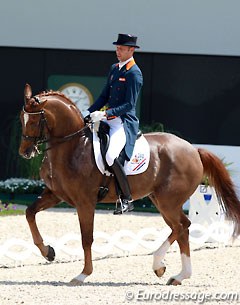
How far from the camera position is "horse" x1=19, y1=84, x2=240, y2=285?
8.60 m

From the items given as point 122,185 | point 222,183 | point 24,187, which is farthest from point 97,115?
point 24,187

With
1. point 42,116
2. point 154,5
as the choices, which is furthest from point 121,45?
point 154,5

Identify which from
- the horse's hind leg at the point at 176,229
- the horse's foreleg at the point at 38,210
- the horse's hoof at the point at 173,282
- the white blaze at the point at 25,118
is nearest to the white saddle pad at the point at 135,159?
the horse's hind leg at the point at 176,229

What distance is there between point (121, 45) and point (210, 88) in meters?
9.25

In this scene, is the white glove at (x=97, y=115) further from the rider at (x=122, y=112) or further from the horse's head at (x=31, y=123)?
the horse's head at (x=31, y=123)

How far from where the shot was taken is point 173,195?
9.04m

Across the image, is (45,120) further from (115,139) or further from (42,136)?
(115,139)

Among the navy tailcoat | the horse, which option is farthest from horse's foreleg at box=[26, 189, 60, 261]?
the navy tailcoat

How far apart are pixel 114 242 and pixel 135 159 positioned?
1.89 m

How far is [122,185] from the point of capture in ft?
28.8

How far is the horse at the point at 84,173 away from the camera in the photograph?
860 cm

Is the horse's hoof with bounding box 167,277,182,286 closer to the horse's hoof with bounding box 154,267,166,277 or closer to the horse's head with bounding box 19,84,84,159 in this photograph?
the horse's hoof with bounding box 154,267,166,277

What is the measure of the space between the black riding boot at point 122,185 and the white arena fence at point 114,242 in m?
1.23

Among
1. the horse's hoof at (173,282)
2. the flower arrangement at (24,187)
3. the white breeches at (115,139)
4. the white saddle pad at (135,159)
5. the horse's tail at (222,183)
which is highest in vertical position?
the white breeches at (115,139)
